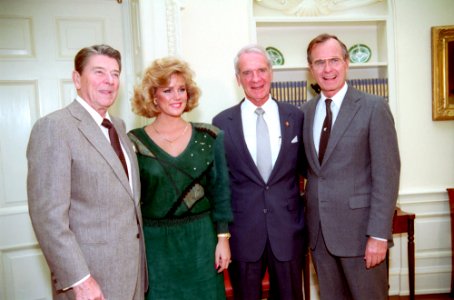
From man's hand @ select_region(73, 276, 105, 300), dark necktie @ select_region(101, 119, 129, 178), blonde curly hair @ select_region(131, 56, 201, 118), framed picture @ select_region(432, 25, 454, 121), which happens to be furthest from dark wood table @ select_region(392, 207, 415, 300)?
man's hand @ select_region(73, 276, 105, 300)

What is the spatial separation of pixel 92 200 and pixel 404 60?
287 centimetres

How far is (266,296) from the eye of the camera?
2.27 meters

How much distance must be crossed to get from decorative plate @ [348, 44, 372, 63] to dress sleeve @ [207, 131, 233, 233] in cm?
198

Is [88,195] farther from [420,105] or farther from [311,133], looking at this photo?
[420,105]

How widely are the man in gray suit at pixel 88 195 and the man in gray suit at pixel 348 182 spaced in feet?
3.02

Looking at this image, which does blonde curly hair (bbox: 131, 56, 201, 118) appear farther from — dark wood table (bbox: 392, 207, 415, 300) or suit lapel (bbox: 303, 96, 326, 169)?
dark wood table (bbox: 392, 207, 415, 300)

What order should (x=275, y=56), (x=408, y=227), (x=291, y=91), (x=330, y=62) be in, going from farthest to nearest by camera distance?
(x=275, y=56), (x=291, y=91), (x=408, y=227), (x=330, y=62)

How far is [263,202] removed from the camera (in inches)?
78.5

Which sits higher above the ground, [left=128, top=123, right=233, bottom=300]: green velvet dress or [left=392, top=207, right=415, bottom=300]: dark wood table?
[left=128, top=123, right=233, bottom=300]: green velvet dress

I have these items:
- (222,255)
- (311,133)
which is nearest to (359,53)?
(311,133)

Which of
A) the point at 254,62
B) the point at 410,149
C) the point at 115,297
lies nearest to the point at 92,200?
the point at 115,297

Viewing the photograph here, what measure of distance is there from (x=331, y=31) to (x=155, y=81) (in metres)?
2.11

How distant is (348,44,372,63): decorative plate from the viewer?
11.0ft

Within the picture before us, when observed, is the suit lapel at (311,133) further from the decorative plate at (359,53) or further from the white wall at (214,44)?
the decorative plate at (359,53)
